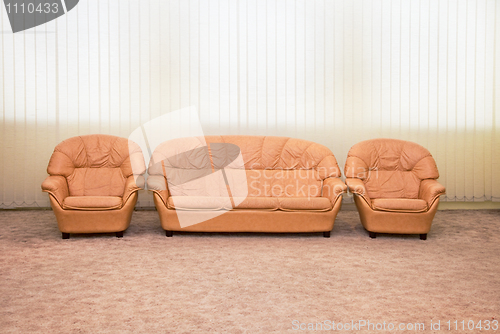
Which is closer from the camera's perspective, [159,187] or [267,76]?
[159,187]

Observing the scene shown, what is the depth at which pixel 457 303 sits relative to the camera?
2189mm

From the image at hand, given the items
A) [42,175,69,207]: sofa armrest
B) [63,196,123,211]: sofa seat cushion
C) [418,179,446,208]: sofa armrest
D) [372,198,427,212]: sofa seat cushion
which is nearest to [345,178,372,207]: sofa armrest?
[372,198,427,212]: sofa seat cushion

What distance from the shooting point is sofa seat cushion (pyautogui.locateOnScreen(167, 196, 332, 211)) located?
3564 mm

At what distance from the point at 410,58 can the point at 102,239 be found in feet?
14.3

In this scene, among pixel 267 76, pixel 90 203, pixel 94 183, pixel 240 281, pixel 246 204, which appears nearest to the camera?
pixel 240 281

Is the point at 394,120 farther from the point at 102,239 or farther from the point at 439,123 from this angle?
the point at 102,239

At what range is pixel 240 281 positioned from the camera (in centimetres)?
251

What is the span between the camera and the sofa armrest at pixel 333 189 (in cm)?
362

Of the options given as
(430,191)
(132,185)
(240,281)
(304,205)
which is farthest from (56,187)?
(430,191)

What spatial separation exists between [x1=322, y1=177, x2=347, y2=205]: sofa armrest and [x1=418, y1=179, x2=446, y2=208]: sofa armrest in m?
0.83

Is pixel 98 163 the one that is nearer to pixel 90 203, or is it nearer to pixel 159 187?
pixel 90 203

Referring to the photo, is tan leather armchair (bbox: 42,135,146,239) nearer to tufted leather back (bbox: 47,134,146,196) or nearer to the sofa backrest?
tufted leather back (bbox: 47,134,146,196)

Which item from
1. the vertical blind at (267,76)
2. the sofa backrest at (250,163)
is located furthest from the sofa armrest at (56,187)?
the vertical blind at (267,76)

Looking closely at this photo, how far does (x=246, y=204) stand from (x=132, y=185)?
113cm
